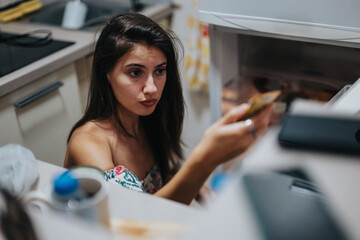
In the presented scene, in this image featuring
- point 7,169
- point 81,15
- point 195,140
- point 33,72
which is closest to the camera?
point 7,169

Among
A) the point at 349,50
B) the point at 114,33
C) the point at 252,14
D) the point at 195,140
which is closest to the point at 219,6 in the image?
the point at 252,14

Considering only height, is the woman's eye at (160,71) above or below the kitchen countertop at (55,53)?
above

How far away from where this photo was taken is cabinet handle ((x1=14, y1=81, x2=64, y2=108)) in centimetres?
148

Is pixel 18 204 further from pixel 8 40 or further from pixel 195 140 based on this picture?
pixel 195 140

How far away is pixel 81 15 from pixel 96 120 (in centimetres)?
110

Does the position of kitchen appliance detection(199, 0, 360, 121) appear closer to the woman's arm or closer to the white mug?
the woman's arm

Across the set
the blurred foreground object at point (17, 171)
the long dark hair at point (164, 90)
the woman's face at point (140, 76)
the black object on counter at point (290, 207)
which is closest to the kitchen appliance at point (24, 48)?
the long dark hair at point (164, 90)

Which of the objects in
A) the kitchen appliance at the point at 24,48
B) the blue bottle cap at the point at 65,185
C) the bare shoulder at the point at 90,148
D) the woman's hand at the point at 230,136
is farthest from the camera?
the kitchen appliance at the point at 24,48

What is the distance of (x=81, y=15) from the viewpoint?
2080 mm

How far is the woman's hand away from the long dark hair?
502 mm

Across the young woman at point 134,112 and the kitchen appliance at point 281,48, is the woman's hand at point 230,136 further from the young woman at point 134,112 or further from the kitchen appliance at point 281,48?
the kitchen appliance at point 281,48

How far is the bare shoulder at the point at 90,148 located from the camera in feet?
3.28

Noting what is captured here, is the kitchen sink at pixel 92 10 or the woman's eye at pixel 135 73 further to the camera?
the kitchen sink at pixel 92 10

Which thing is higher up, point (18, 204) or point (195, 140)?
point (18, 204)
